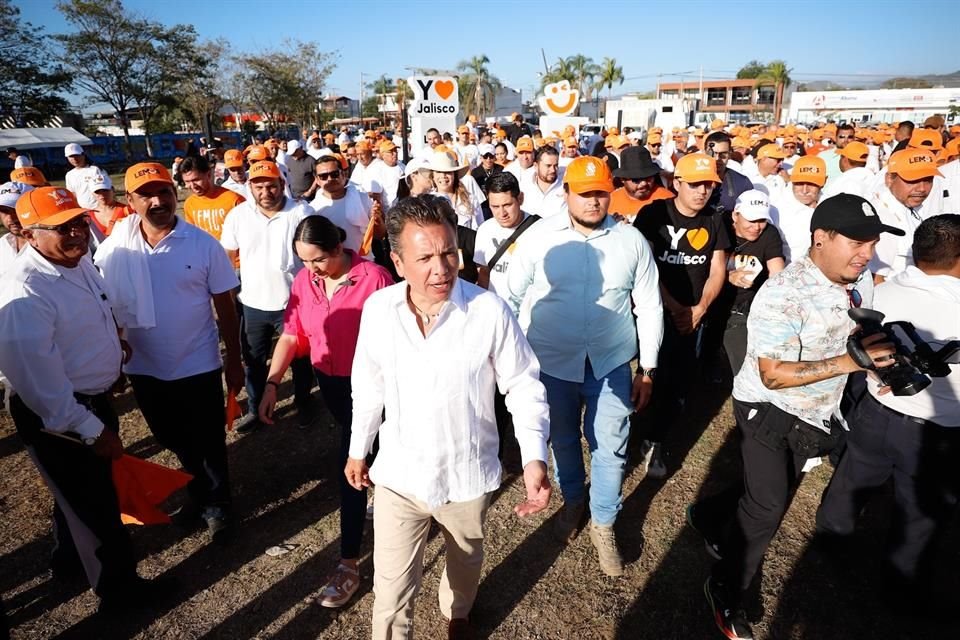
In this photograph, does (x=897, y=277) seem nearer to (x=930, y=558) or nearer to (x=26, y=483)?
(x=930, y=558)

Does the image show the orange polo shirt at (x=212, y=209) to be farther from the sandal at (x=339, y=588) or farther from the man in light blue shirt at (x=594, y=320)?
the sandal at (x=339, y=588)

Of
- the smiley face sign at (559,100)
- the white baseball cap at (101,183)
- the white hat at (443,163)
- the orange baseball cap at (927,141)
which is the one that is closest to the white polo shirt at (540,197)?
the white hat at (443,163)

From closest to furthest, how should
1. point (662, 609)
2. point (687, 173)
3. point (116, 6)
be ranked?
1. point (662, 609)
2. point (687, 173)
3. point (116, 6)

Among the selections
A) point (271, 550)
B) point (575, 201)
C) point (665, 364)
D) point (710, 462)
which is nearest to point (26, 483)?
point (271, 550)

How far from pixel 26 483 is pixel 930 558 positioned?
18.9 ft

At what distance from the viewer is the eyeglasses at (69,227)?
8.20 feet

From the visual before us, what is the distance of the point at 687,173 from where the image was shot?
3621 millimetres

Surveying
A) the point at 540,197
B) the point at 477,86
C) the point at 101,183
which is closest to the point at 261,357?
the point at 101,183

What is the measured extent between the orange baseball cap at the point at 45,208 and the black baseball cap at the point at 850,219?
3.38 metres

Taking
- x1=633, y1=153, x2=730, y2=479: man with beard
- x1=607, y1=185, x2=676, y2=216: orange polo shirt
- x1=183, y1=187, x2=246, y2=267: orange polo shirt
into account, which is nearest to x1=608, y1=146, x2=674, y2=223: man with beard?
x1=607, y1=185, x2=676, y2=216: orange polo shirt

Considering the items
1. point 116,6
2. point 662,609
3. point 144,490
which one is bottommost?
point 662,609

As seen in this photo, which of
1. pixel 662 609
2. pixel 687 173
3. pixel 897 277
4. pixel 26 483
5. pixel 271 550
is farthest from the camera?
pixel 26 483

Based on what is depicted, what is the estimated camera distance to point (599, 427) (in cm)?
314

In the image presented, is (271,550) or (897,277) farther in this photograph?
(271,550)
